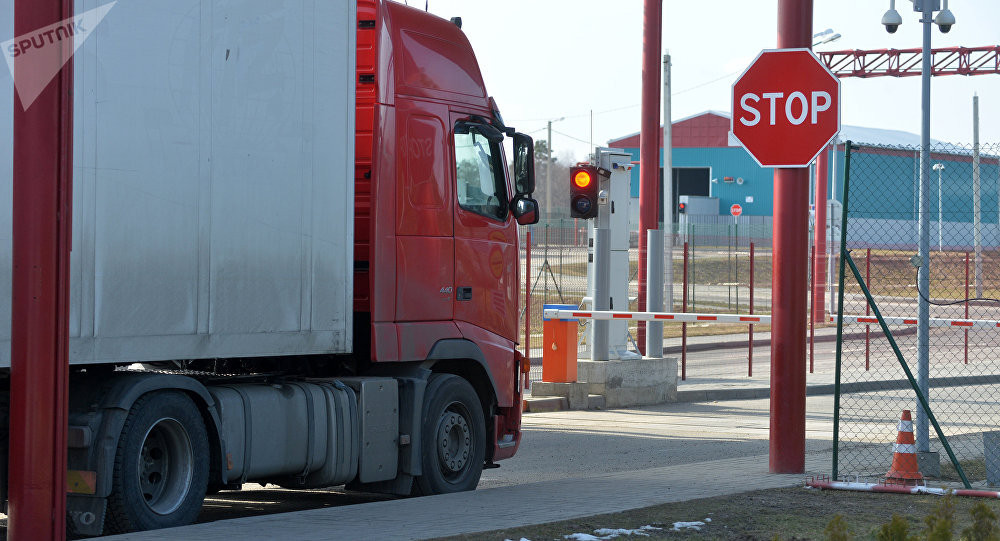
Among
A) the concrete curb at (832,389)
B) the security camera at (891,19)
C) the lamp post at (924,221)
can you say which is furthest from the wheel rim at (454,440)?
the security camera at (891,19)

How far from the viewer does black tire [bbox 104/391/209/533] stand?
24.1 ft

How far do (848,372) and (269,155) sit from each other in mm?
15802

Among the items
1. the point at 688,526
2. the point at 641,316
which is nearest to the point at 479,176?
the point at 688,526

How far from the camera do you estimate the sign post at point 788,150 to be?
32.6ft

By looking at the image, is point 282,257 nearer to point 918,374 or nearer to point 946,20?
point 918,374

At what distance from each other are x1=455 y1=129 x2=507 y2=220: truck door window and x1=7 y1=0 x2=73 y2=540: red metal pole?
4.21m

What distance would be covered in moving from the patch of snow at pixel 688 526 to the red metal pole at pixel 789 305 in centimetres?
278

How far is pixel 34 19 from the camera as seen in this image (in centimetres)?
621

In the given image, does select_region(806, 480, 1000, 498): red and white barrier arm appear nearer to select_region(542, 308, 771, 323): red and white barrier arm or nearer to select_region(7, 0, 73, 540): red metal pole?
select_region(7, 0, 73, 540): red metal pole

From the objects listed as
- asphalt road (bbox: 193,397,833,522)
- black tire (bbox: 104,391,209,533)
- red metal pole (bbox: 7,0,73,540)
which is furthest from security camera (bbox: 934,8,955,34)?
red metal pole (bbox: 7,0,73,540)

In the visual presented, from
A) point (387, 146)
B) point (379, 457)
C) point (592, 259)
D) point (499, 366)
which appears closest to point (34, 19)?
point (387, 146)

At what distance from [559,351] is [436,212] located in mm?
6768

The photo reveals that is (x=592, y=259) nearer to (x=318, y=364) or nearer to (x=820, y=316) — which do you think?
(x=318, y=364)

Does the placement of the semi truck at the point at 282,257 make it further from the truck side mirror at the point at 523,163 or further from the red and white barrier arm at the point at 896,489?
the red and white barrier arm at the point at 896,489
